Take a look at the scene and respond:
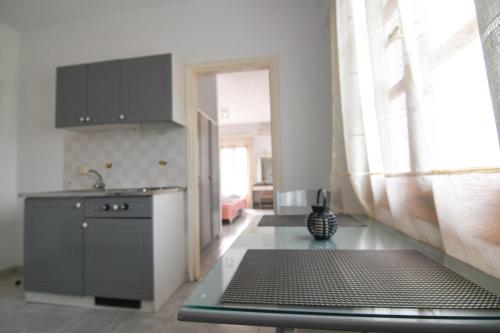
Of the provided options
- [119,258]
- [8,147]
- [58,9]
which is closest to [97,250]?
[119,258]

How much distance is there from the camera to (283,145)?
2348 millimetres

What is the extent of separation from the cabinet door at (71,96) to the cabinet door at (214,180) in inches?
70.8

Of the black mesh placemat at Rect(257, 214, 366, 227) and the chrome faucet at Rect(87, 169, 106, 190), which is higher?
the chrome faucet at Rect(87, 169, 106, 190)

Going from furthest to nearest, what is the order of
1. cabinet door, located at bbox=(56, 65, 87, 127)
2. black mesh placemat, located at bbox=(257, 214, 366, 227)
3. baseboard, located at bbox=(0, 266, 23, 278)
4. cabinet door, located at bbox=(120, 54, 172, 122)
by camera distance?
baseboard, located at bbox=(0, 266, 23, 278)
cabinet door, located at bbox=(56, 65, 87, 127)
cabinet door, located at bbox=(120, 54, 172, 122)
black mesh placemat, located at bbox=(257, 214, 366, 227)

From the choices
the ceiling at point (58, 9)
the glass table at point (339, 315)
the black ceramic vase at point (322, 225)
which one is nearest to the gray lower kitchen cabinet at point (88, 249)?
the black ceramic vase at point (322, 225)

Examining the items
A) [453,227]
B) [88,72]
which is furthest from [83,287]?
[453,227]

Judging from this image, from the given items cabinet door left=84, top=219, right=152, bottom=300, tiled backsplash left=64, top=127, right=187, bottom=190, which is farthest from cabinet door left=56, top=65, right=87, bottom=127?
cabinet door left=84, top=219, right=152, bottom=300

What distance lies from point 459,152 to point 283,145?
1.80 m

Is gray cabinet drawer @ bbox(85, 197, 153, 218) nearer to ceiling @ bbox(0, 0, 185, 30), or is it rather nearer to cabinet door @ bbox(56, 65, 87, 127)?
cabinet door @ bbox(56, 65, 87, 127)

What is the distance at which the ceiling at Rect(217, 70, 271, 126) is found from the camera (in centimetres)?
411

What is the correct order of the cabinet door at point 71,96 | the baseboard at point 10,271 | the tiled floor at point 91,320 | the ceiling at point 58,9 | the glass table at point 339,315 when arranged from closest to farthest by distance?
1. the glass table at point 339,315
2. the tiled floor at point 91,320
3. the cabinet door at point 71,96
4. the ceiling at point 58,9
5. the baseboard at point 10,271

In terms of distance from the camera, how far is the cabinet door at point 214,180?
378 cm

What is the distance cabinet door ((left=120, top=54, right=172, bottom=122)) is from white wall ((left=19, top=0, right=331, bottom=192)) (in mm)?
405

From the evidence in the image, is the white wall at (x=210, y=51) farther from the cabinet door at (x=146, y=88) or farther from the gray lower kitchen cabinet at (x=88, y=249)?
the gray lower kitchen cabinet at (x=88, y=249)
